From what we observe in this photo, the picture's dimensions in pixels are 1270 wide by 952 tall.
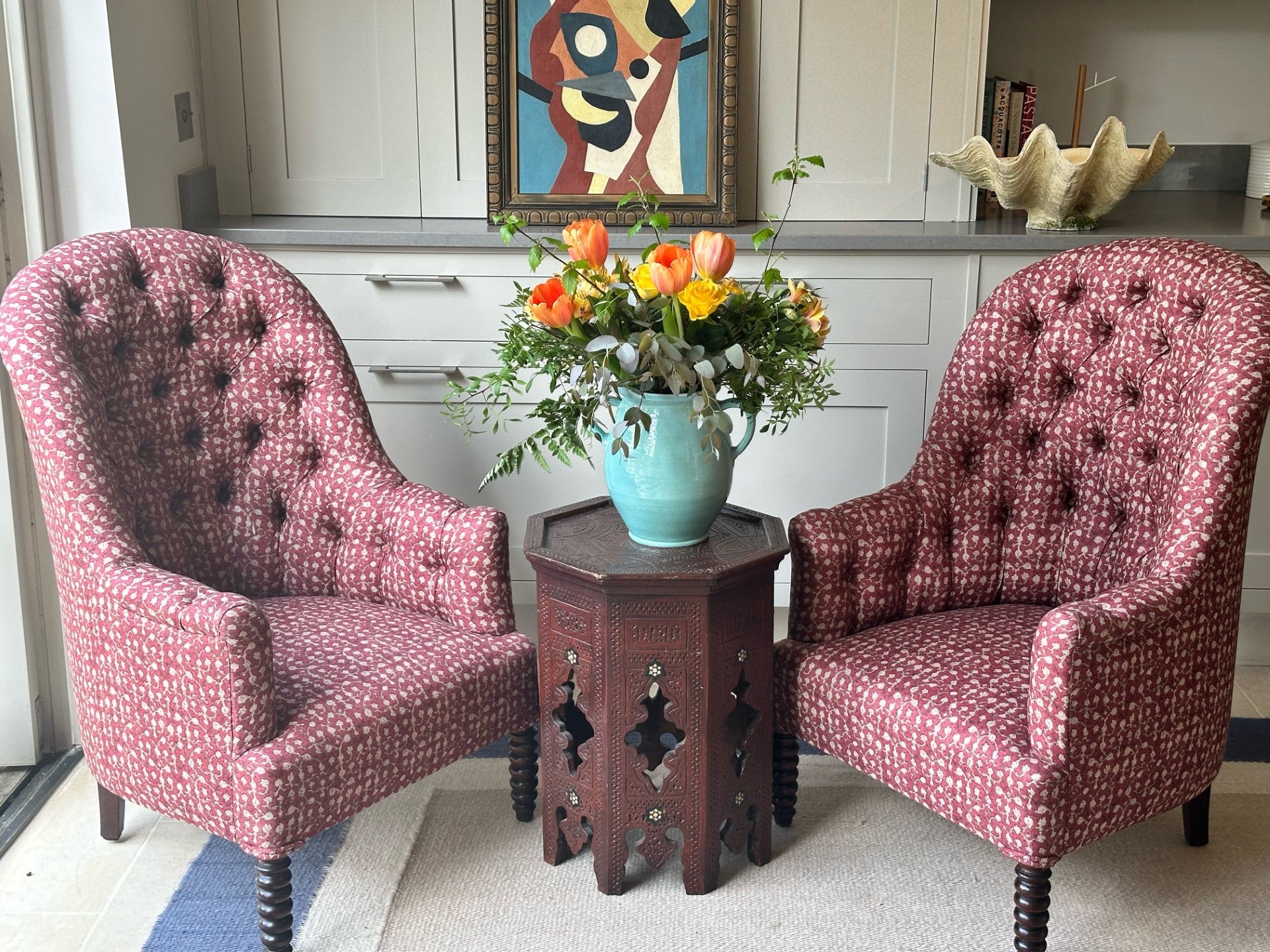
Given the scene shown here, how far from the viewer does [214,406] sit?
2158 millimetres

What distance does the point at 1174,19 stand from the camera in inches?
126

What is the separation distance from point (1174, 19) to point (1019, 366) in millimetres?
1561

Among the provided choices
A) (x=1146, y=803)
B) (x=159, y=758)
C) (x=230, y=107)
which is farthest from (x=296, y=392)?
(x=1146, y=803)

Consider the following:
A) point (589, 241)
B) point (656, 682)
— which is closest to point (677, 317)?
point (589, 241)

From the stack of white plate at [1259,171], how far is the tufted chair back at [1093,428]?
1277 millimetres

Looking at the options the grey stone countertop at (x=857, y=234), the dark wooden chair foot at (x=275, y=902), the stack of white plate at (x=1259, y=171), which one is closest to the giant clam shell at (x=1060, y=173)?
the grey stone countertop at (x=857, y=234)

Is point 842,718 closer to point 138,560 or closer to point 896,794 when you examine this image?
point 896,794

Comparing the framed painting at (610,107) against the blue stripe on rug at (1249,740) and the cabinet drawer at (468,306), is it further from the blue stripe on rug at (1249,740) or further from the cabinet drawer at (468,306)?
the blue stripe on rug at (1249,740)

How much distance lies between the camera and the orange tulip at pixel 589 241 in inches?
67.7

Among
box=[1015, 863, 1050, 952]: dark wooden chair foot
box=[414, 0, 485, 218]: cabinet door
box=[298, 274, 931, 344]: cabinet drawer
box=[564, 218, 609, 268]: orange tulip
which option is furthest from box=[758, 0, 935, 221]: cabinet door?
box=[1015, 863, 1050, 952]: dark wooden chair foot

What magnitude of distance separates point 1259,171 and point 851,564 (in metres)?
1.83

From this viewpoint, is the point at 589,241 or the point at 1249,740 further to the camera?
the point at 1249,740

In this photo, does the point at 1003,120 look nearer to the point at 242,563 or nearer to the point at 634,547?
the point at 634,547

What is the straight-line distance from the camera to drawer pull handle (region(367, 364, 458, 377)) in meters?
2.70
